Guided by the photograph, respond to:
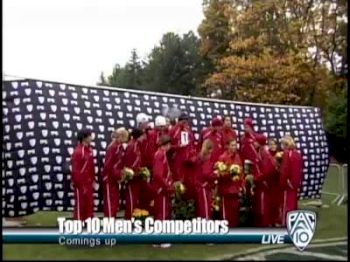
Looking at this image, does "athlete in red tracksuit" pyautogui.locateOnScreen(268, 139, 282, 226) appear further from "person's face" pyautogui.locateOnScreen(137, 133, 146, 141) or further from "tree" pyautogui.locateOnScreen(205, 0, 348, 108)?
"tree" pyautogui.locateOnScreen(205, 0, 348, 108)

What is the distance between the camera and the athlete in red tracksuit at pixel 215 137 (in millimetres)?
5371

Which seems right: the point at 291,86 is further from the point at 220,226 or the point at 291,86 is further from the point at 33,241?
the point at 33,241

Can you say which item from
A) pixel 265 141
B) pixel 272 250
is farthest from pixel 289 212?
pixel 265 141

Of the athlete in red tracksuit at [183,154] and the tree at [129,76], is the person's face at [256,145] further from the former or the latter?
the tree at [129,76]

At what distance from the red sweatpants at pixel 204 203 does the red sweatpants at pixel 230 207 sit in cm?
11

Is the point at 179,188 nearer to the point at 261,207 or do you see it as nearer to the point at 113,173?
the point at 113,173

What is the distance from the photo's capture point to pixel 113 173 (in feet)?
17.4

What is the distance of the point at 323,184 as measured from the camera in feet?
24.0

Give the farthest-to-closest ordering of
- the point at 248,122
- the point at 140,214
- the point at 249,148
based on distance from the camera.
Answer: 1. the point at 248,122
2. the point at 249,148
3. the point at 140,214

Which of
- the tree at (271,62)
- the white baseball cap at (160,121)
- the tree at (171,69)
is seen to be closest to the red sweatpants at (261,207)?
the white baseball cap at (160,121)

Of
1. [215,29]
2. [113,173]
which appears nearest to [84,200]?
[113,173]

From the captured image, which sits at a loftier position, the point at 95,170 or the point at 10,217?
the point at 95,170

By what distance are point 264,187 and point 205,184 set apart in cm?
65

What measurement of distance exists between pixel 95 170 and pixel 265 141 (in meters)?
1.55
